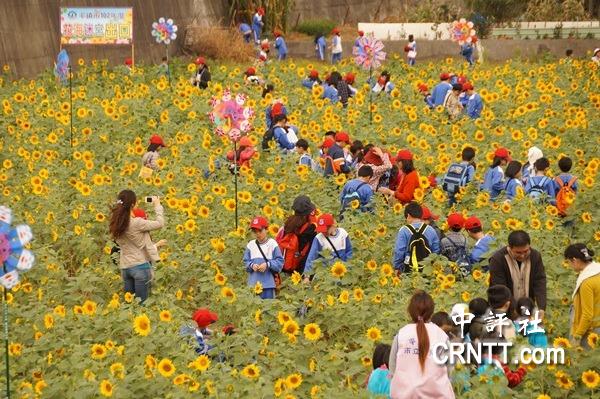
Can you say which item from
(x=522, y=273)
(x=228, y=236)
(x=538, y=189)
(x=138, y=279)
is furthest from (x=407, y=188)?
(x=522, y=273)

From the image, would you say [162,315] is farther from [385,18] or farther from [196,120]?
[385,18]

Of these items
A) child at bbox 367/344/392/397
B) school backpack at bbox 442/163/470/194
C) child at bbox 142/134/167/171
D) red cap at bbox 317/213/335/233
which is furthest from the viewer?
child at bbox 142/134/167/171

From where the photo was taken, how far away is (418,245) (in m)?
11.2

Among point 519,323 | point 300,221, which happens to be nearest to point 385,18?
point 300,221

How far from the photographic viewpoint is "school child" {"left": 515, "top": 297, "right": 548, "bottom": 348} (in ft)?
29.3

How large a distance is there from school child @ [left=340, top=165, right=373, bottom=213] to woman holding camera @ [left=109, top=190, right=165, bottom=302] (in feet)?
8.80

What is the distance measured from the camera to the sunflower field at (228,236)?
8.78m

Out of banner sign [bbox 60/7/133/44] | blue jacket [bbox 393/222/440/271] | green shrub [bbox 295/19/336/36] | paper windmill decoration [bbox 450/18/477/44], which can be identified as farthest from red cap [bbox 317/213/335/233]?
green shrub [bbox 295/19/336/36]

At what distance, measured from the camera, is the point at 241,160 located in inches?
630

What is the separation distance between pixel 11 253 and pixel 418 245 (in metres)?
3.84

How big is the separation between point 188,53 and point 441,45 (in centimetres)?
667

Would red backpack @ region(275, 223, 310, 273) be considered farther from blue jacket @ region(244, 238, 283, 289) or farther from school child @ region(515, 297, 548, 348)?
school child @ region(515, 297, 548, 348)

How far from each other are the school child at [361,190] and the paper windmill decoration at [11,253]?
16.5ft

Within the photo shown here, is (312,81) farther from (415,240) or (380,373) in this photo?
(380,373)
